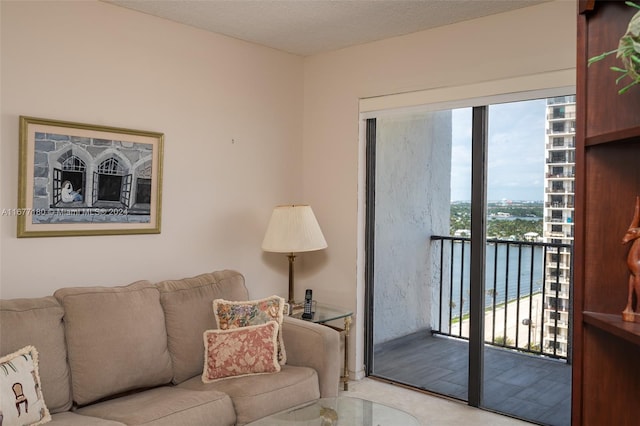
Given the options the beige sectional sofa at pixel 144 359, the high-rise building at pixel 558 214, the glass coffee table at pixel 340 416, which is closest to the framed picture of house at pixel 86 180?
the beige sectional sofa at pixel 144 359

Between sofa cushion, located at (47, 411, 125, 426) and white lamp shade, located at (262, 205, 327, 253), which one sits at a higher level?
white lamp shade, located at (262, 205, 327, 253)

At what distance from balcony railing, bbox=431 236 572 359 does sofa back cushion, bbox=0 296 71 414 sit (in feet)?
8.18

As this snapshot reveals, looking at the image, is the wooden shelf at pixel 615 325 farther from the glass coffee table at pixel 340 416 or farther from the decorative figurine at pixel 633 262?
the glass coffee table at pixel 340 416

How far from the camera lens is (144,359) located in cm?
282

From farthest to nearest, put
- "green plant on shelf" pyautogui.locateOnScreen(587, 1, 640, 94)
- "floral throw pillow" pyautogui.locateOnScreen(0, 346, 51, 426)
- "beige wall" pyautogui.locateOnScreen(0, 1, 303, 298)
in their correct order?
"beige wall" pyautogui.locateOnScreen(0, 1, 303, 298), "floral throw pillow" pyautogui.locateOnScreen(0, 346, 51, 426), "green plant on shelf" pyautogui.locateOnScreen(587, 1, 640, 94)

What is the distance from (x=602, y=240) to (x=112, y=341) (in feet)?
7.72

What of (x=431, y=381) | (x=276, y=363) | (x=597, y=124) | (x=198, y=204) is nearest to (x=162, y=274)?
(x=198, y=204)

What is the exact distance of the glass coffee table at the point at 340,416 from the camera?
2.44 meters

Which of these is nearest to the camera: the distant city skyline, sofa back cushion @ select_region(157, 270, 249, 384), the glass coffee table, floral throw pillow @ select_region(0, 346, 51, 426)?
floral throw pillow @ select_region(0, 346, 51, 426)

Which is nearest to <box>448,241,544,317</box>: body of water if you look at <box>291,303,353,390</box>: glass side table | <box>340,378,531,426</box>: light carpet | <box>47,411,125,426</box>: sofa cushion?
<box>340,378,531,426</box>: light carpet

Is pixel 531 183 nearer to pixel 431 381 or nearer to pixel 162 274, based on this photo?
pixel 431 381

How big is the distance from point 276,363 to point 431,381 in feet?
4.70

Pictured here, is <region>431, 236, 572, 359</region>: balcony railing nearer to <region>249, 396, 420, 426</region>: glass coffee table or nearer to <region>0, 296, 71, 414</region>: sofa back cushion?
<region>249, 396, 420, 426</region>: glass coffee table

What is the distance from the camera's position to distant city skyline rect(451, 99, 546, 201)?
3336mm
